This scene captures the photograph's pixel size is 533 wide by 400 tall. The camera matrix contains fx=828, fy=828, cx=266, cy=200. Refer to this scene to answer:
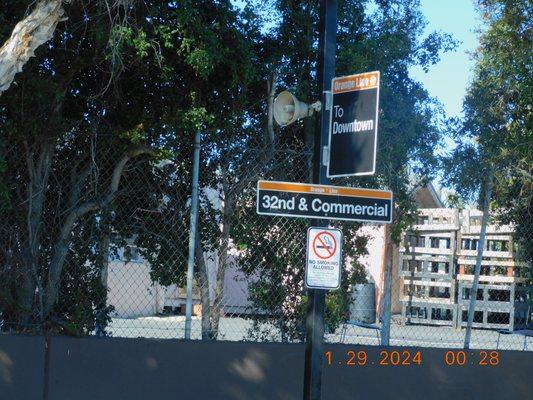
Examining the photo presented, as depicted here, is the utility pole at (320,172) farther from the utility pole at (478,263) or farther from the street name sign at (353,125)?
the utility pole at (478,263)

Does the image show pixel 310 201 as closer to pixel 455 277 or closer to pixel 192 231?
pixel 192 231

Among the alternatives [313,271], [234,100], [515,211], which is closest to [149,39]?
[234,100]

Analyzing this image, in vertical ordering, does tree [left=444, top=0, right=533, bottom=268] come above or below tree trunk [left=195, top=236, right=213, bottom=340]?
above

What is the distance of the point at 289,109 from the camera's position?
23.1 feet

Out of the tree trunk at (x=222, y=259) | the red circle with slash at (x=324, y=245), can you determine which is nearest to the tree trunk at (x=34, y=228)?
the tree trunk at (x=222, y=259)

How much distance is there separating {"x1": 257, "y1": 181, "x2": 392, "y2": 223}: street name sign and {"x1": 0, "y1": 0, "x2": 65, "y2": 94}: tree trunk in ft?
7.50

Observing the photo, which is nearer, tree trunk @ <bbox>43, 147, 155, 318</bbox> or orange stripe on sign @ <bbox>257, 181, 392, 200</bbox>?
orange stripe on sign @ <bbox>257, 181, 392, 200</bbox>

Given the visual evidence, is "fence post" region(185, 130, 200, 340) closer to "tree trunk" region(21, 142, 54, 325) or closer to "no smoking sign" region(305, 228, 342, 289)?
"tree trunk" region(21, 142, 54, 325)

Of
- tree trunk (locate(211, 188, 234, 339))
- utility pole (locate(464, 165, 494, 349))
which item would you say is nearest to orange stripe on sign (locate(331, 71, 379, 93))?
tree trunk (locate(211, 188, 234, 339))

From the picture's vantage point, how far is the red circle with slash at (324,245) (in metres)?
6.72

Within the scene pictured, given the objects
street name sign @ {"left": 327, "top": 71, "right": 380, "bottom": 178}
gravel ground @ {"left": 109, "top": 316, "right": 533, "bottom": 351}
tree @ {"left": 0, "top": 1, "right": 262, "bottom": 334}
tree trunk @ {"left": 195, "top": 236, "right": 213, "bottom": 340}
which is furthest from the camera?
gravel ground @ {"left": 109, "top": 316, "right": 533, "bottom": 351}

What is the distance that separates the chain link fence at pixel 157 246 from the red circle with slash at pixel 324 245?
171 cm

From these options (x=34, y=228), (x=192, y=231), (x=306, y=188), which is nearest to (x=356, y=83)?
(x=306, y=188)

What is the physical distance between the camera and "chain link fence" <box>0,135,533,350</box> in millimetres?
7977
